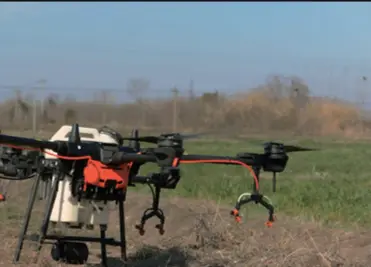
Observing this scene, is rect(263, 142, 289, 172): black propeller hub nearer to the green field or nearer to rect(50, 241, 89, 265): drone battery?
rect(50, 241, 89, 265): drone battery

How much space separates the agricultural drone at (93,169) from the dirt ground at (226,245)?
2.16ft

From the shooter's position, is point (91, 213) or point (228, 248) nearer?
point (91, 213)

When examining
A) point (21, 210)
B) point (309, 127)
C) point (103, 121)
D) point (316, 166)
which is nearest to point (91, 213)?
point (21, 210)

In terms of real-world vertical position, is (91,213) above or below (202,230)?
above

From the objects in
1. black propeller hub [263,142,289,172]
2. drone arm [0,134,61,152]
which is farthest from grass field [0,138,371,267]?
drone arm [0,134,61,152]

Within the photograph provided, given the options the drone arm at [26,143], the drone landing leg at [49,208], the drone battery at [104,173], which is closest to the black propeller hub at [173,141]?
the drone battery at [104,173]

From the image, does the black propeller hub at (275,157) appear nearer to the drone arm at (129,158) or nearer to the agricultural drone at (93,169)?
the agricultural drone at (93,169)

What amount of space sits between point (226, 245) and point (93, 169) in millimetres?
3159

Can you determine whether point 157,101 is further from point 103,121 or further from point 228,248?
point 228,248

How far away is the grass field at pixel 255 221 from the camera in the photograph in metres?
7.80

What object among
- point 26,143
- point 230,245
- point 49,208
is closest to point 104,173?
point 26,143

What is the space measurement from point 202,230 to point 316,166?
917cm

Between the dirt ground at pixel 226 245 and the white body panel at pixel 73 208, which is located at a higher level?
A: the white body panel at pixel 73 208

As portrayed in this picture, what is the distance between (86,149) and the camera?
6.05 m
